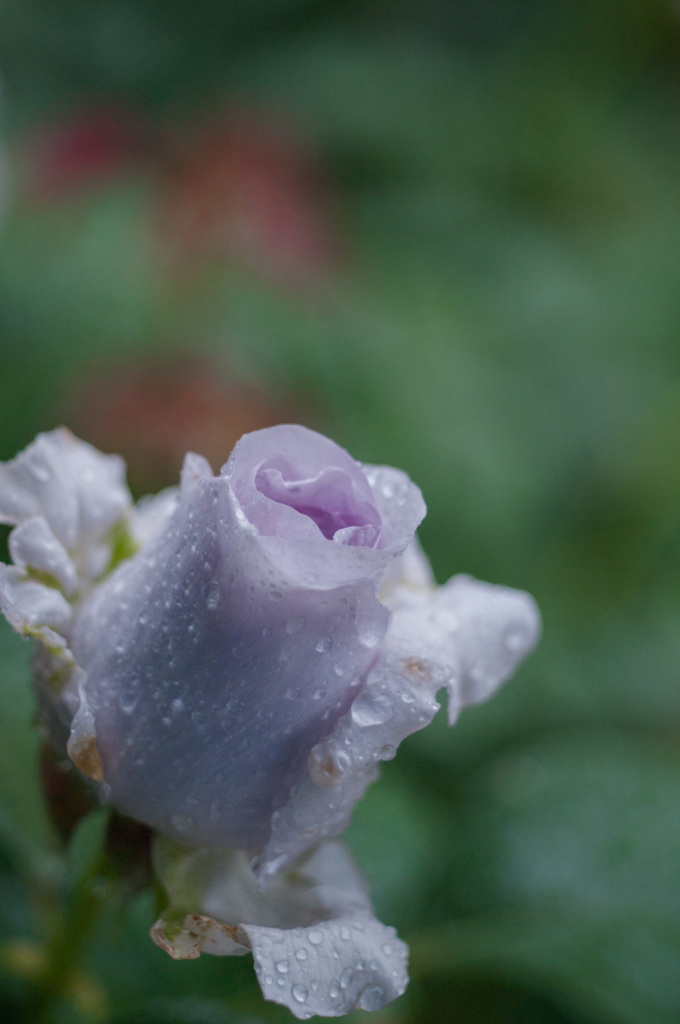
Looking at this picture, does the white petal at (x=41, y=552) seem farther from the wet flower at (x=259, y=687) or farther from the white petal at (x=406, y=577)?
the white petal at (x=406, y=577)

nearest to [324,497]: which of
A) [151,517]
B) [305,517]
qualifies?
[305,517]

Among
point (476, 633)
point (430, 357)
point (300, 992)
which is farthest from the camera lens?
point (430, 357)

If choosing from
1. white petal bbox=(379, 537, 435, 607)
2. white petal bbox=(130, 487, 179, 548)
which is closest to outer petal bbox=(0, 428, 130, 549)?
white petal bbox=(130, 487, 179, 548)

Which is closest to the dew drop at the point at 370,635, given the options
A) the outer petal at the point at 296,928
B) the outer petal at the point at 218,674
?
the outer petal at the point at 218,674

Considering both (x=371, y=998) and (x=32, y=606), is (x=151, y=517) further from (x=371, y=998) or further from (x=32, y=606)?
(x=371, y=998)

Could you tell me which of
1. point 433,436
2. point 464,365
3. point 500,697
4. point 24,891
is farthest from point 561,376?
point 24,891

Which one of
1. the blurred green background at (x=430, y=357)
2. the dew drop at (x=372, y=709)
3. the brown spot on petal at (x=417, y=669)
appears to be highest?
the brown spot on petal at (x=417, y=669)
